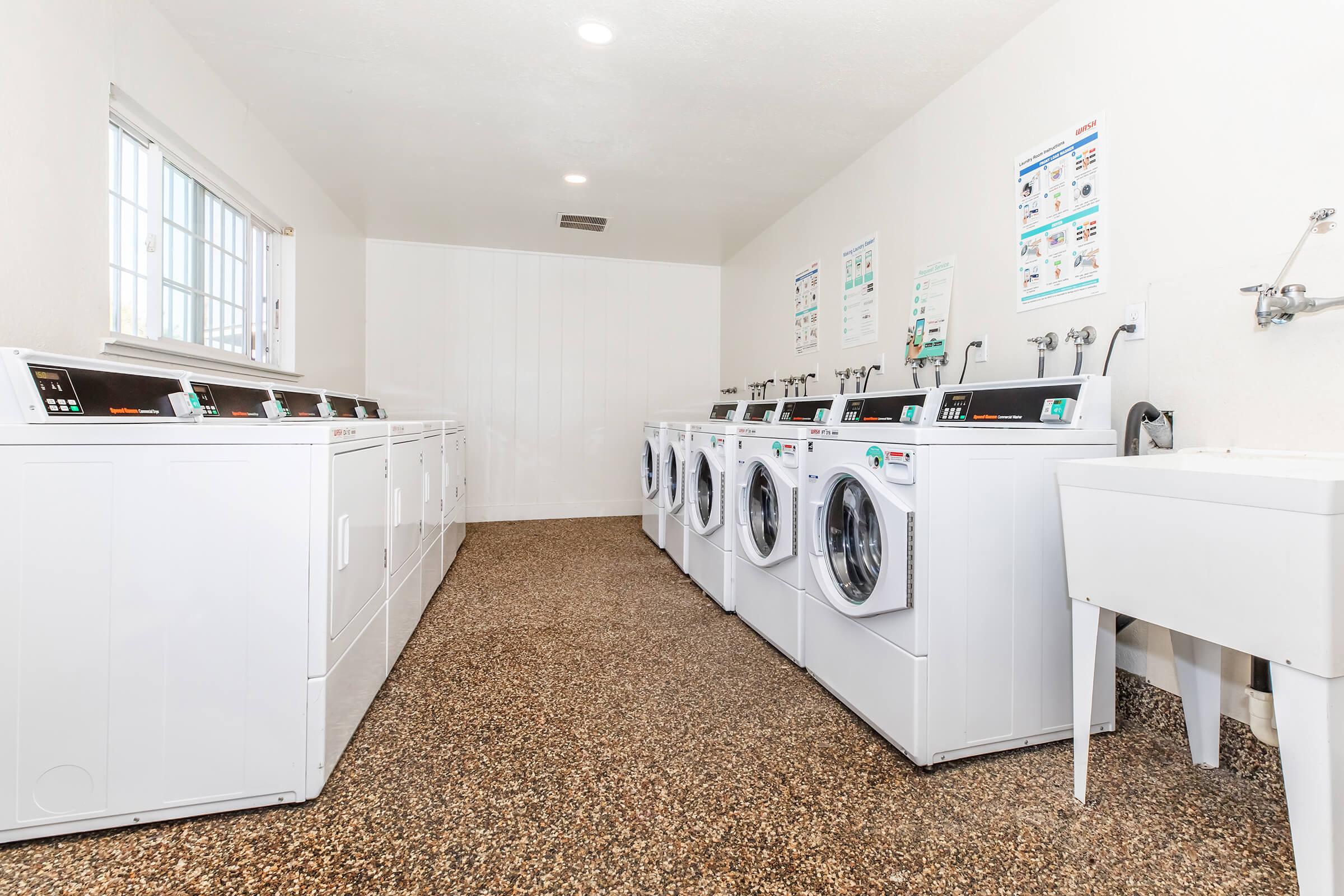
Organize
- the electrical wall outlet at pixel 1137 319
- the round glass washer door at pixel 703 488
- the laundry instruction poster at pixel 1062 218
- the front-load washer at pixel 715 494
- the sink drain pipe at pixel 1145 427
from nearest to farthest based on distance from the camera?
1. the sink drain pipe at pixel 1145 427
2. the electrical wall outlet at pixel 1137 319
3. the laundry instruction poster at pixel 1062 218
4. the front-load washer at pixel 715 494
5. the round glass washer door at pixel 703 488

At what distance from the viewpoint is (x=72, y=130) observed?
66.8 inches

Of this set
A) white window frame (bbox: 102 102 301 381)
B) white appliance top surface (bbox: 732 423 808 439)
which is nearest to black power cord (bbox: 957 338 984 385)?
white appliance top surface (bbox: 732 423 808 439)

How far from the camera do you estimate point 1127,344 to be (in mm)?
1813

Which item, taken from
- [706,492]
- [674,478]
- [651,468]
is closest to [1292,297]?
[706,492]

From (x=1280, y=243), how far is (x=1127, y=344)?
43cm

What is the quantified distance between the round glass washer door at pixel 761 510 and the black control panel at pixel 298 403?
2.16 meters

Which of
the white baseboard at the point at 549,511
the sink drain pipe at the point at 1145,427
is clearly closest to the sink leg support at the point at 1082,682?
the sink drain pipe at the point at 1145,427

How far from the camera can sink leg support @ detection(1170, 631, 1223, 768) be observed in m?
1.49

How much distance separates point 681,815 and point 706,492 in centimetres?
186

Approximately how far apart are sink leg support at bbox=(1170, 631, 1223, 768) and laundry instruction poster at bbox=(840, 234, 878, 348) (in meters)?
1.96

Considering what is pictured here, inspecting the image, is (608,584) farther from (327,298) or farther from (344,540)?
(327,298)

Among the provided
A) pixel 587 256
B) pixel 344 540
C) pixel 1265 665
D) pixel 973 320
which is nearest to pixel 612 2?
pixel 973 320

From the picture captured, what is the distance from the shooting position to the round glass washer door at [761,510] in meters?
2.39

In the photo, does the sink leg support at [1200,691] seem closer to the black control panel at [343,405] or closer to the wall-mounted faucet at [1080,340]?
the wall-mounted faucet at [1080,340]
